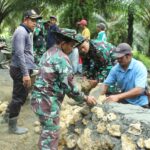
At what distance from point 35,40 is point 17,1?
11214 mm

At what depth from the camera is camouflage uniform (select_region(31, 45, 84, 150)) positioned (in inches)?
171

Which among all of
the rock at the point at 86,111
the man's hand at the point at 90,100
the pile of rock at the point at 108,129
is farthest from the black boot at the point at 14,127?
the man's hand at the point at 90,100

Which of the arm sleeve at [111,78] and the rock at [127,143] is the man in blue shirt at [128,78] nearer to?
the arm sleeve at [111,78]

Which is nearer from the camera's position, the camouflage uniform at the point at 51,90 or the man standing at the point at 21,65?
the camouflage uniform at the point at 51,90

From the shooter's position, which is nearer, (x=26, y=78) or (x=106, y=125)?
(x=106, y=125)

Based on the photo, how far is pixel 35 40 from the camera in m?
8.09

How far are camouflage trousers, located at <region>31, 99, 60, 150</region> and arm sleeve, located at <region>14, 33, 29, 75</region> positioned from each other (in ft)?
3.83

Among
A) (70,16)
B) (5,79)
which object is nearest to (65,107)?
(5,79)

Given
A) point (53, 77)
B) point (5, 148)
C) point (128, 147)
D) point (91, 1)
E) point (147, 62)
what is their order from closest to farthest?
1. point (128, 147)
2. point (53, 77)
3. point (5, 148)
4. point (91, 1)
5. point (147, 62)

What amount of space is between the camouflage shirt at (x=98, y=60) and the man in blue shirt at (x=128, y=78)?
0.50m

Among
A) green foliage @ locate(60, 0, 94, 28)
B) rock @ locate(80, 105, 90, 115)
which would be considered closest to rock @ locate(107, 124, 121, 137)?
rock @ locate(80, 105, 90, 115)

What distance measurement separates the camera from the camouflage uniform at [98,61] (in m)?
5.70

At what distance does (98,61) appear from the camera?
584 centimetres

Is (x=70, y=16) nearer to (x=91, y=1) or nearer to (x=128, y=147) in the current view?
(x=91, y=1)
